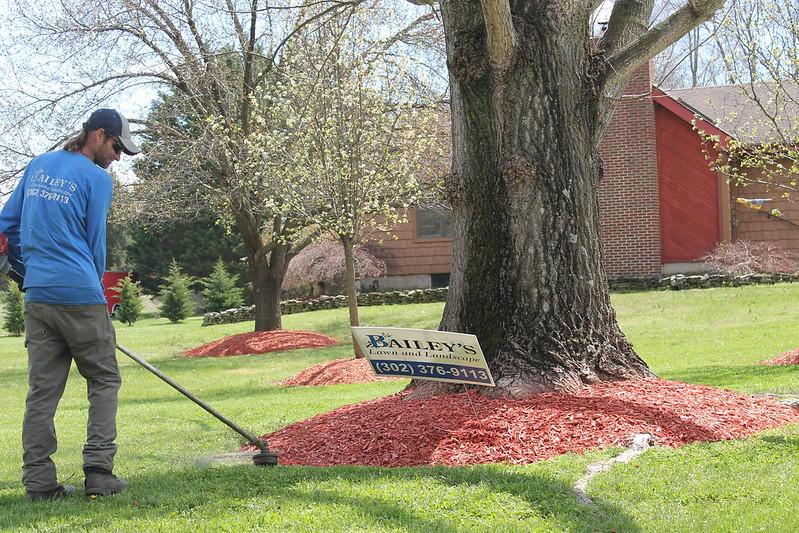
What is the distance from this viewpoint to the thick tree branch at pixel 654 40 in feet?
26.7

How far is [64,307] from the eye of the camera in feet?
16.8

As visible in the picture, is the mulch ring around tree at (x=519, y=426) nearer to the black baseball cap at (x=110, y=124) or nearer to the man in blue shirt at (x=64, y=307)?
the man in blue shirt at (x=64, y=307)

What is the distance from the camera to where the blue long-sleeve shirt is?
512cm

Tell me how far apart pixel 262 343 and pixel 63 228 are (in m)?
16.4

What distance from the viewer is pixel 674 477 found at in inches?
213

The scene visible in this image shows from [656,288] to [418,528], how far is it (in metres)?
21.5

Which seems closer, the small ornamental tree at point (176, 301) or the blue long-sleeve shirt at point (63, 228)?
the blue long-sleeve shirt at point (63, 228)

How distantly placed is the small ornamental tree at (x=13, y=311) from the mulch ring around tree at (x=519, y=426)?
2856 centimetres

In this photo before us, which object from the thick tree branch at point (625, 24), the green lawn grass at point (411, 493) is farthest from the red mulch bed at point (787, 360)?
the thick tree branch at point (625, 24)

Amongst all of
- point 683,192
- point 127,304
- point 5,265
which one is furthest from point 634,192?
point 5,265

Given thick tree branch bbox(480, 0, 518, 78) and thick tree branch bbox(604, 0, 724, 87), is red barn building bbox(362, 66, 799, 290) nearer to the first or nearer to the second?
thick tree branch bbox(604, 0, 724, 87)

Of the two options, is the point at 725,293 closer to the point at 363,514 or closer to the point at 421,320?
the point at 421,320

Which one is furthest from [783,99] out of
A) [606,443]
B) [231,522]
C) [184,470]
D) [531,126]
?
[231,522]

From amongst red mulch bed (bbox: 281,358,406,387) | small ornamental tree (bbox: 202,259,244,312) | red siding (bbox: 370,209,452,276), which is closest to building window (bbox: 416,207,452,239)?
red siding (bbox: 370,209,452,276)
